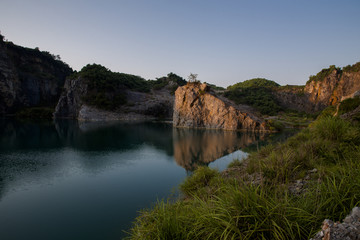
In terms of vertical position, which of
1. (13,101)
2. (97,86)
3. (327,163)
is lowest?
(327,163)

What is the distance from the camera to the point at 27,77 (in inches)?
2904

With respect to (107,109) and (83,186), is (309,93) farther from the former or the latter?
(83,186)

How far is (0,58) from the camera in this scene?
206 feet

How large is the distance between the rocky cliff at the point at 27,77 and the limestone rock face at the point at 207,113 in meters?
56.8

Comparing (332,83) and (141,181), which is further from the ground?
(332,83)

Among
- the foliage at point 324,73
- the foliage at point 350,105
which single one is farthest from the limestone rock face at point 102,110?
the foliage at point 350,105

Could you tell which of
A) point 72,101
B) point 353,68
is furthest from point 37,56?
point 353,68

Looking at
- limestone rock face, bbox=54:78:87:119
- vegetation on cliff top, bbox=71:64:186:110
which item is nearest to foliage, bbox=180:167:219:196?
vegetation on cliff top, bbox=71:64:186:110

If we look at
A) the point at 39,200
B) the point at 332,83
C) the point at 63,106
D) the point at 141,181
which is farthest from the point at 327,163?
the point at 332,83

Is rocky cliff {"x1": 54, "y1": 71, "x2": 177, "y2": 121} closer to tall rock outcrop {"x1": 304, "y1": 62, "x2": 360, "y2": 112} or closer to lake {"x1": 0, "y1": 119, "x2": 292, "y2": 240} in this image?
lake {"x1": 0, "y1": 119, "x2": 292, "y2": 240}

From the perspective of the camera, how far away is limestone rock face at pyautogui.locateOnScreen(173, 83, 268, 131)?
40375 millimetres

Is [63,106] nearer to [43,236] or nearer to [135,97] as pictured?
[135,97]

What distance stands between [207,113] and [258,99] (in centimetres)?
4004

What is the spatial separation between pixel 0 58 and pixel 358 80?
367ft
